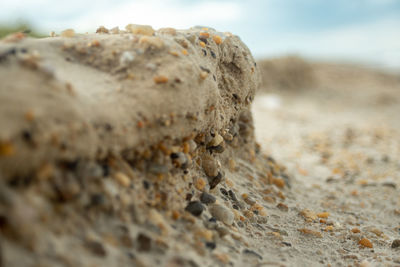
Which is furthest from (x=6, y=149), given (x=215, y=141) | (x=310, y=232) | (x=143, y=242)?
(x=310, y=232)

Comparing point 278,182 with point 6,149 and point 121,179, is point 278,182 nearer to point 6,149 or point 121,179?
point 121,179

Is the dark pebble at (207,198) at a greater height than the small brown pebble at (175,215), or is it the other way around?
the dark pebble at (207,198)

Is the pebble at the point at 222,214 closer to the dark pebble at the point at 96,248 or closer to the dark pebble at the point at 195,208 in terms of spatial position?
the dark pebble at the point at 195,208

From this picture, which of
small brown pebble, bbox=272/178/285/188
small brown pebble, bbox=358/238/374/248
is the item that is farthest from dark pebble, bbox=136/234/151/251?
small brown pebble, bbox=272/178/285/188

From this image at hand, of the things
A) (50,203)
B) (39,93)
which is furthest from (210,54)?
(50,203)

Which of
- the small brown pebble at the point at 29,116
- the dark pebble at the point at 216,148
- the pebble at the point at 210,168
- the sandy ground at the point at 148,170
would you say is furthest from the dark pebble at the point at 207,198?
the small brown pebble at the point at 29,116

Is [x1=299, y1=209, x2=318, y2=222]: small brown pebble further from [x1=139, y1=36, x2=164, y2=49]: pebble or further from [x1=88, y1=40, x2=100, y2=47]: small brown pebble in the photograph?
[x1=88, y1=40, x2=100, y2=47]: small brown pebble
